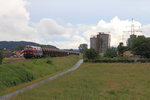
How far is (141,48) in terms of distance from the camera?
10794 cm

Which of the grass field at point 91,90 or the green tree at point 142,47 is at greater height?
the green tree at point 142,47

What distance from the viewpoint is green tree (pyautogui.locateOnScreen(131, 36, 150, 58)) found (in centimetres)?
10638

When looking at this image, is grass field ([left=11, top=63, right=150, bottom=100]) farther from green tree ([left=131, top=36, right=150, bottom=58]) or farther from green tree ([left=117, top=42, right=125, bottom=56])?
green tree ([left=117, top=42, right=125, bottom=56])

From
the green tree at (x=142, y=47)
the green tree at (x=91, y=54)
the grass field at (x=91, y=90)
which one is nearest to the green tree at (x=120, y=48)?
the green tree at (x=142, y=47)

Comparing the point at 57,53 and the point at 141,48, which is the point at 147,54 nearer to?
the point at 141,48

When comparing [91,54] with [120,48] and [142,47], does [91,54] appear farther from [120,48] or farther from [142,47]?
[120,48]

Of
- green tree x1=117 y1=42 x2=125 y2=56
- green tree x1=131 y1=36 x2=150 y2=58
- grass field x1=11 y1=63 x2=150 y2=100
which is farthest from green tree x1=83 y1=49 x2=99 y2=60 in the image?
grass field x1=11 y1=63 x2=150 y2=100

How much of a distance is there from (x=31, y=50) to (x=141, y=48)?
64.1m

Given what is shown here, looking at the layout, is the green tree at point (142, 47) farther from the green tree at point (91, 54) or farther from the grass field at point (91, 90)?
the grass field at point (91, 90)

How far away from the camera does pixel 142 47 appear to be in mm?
107750

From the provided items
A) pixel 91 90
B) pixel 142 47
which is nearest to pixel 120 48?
pixel 142 47

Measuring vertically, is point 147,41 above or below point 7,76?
above

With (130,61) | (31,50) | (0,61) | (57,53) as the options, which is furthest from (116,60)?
(0,61)

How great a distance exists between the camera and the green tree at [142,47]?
10638 centimetres
